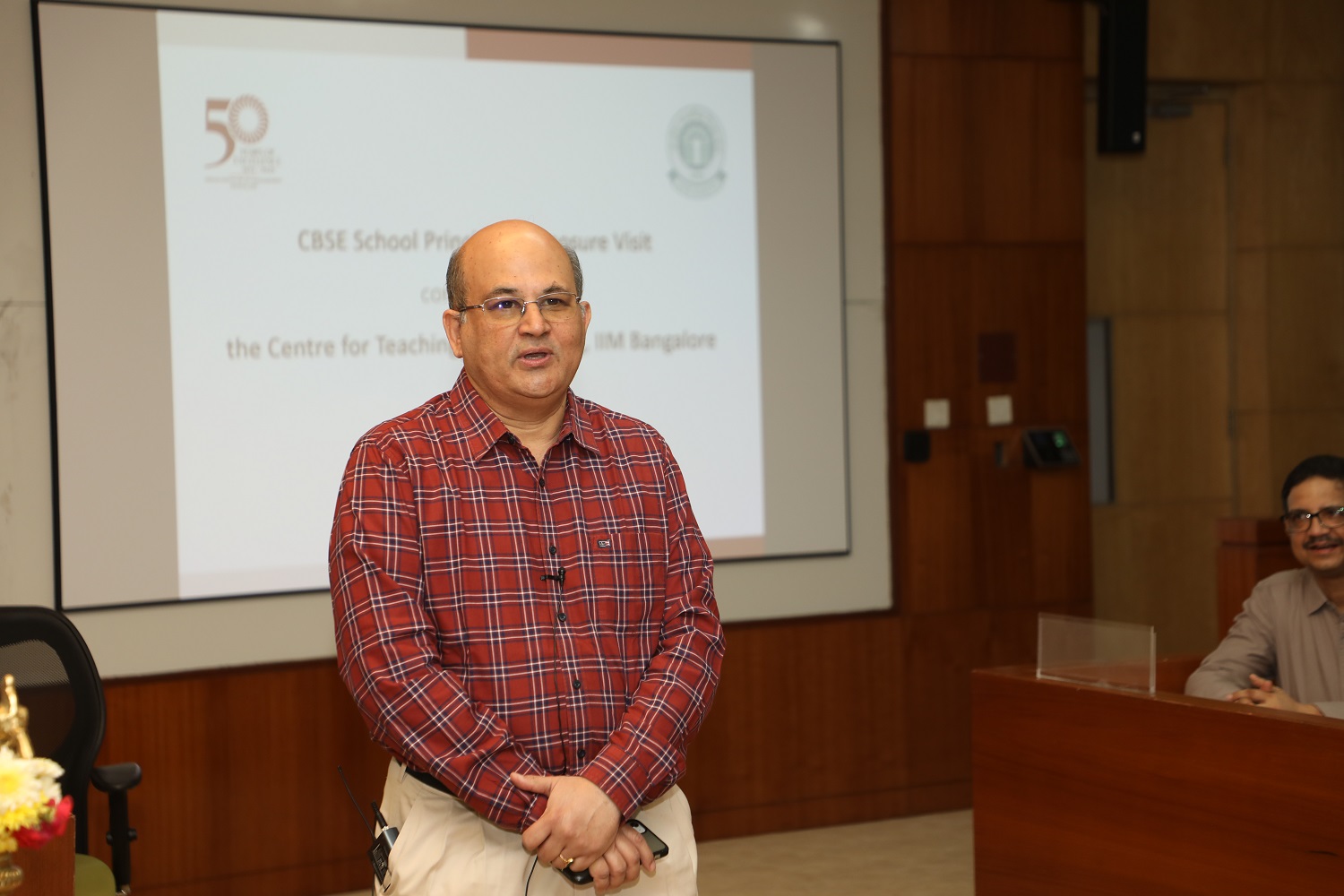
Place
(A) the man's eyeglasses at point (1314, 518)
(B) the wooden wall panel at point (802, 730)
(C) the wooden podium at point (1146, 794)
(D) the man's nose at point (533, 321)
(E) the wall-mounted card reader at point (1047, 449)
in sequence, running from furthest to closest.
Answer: (E) the wall-mounted card reader at point (1047, 449) < (B) the wooden wall panel at point (802, 730) < (A) the man's eyeglasses at point (1314, 518) < (C) the wooden podium at point (1146, 794) < (D) the man's nose at point (533, 321)

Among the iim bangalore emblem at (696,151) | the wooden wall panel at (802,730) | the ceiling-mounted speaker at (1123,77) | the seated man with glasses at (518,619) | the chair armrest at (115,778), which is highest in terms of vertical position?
the ceiling-mounted speaker at (1123,77)

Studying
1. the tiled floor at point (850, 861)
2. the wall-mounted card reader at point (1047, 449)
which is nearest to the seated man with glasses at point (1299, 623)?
the tiled floor at point (850, 861)

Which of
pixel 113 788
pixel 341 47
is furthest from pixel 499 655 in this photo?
pixel 341 47

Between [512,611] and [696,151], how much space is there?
10.8ft

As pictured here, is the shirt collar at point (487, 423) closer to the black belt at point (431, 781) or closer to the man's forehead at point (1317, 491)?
the black belt at point (431, 781)

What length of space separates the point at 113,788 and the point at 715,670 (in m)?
1.77

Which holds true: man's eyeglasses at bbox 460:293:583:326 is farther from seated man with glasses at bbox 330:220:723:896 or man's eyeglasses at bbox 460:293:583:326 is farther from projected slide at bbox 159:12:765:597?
projected slide at bbox 159:12:765:597

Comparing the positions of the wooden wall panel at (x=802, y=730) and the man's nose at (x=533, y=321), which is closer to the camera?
the man's nose at (x=533, y=321)

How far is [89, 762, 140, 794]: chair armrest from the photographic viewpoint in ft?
10.6

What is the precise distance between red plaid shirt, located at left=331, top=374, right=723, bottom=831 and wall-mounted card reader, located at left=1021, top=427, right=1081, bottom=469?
3.54m

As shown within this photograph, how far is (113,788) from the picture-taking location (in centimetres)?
322

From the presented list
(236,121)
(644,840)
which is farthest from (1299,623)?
(236,121)

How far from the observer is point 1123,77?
226 inches

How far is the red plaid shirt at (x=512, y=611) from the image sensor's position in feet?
6.44
